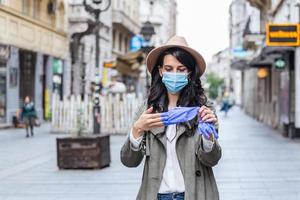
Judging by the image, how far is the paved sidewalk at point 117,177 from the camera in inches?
366

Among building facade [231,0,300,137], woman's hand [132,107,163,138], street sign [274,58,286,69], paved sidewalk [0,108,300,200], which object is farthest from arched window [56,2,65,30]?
woman's hand [132,107,163,138]

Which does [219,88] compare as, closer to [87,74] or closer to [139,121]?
[87,74]

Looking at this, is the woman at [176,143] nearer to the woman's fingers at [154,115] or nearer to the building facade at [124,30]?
the woman's fingers at [154,115]

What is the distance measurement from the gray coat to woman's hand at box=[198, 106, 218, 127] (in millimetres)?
109

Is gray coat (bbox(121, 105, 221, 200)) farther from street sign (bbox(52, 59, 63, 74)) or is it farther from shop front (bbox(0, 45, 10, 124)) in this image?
street sign (bbox(52, 59, 63, 74))

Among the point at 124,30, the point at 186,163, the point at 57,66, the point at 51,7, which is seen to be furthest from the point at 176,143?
the point at 124,30

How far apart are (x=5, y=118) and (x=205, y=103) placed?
78.6 ft

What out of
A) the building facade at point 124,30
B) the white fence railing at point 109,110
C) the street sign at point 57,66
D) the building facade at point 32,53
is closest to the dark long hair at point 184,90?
the white fence railing at point 109,110

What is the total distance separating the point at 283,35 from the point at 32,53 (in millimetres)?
15080

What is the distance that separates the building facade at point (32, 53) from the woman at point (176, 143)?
2296 centimetres

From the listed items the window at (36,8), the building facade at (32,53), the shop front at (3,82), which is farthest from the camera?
the window at (36,8)

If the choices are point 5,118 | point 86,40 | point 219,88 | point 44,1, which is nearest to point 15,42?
point 5,118

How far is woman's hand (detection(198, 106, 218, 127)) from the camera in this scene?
3.32 metres

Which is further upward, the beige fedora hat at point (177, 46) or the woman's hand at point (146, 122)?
the beige fedora hat at point (177, 46)
